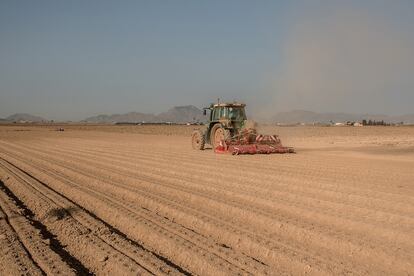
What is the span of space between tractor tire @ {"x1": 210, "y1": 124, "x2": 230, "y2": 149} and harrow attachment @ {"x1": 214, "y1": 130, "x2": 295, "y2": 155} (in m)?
0.26

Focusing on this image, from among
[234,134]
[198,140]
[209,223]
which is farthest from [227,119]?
[209,223]

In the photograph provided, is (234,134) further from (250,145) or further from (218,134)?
(250,145)

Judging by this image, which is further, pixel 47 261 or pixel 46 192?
pixel 46 192

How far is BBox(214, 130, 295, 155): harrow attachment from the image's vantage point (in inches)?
632

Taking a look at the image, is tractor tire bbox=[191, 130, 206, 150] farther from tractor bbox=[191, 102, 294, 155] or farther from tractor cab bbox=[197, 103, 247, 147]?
tractor cab bbox=[197, 103, 247, 147]

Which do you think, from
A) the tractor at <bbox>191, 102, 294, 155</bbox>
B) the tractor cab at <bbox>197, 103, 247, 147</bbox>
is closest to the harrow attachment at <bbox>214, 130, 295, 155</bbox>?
the tractor at <bbox>191, 102, 294, 155</bbox>

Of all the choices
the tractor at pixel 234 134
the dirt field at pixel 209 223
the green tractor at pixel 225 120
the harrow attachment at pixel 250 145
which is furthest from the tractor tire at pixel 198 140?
the dirt field at pixel 209 223

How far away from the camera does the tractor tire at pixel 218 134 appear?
16777mm

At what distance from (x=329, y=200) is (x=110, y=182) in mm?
4608

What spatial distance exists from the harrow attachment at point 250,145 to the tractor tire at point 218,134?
0.26 meters

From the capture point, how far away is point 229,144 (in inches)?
647

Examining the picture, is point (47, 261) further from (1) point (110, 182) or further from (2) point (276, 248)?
(1) point (110, 182)

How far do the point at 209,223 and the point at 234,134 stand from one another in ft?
36.9

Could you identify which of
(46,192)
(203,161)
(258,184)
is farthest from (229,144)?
(46,192)
